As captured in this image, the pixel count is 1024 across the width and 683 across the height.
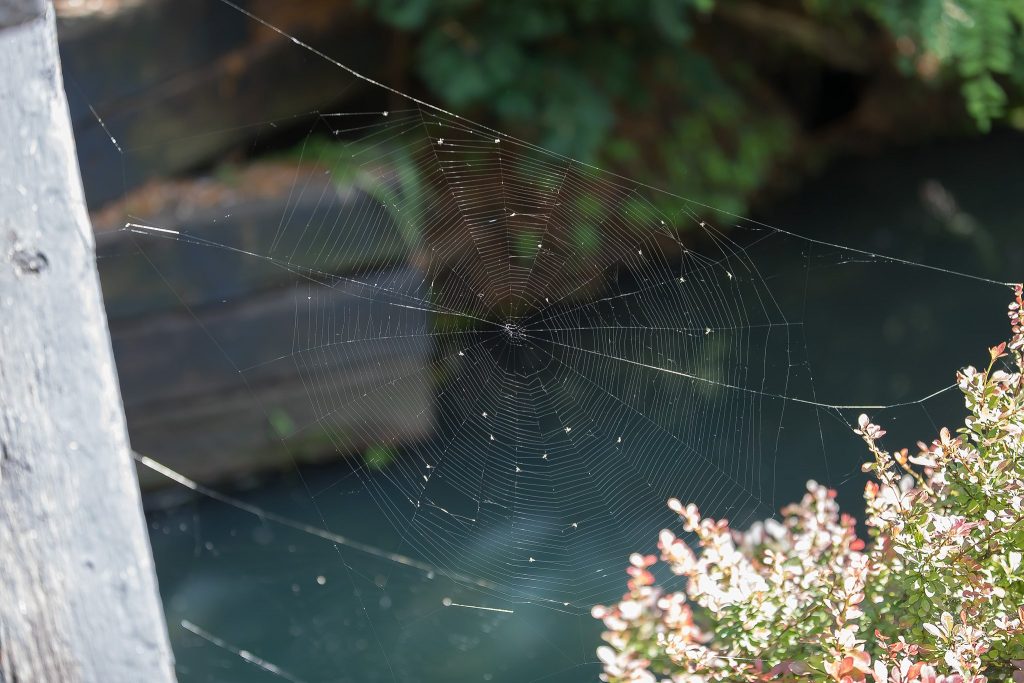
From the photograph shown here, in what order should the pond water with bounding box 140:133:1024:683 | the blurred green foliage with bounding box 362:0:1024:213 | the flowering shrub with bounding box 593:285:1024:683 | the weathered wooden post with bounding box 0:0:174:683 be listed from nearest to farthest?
the weathered wooden post with bounding box 0:0:174:683, the flowering shrub with bounding box 593:285:1024:683, the pond water with bounding box 140:133:1024:683, the blurred green foliage with bounding box 362:0:1024:213

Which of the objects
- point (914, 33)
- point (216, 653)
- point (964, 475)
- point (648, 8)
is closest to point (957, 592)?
point (964, 475)

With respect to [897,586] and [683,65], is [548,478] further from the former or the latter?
[683,65]

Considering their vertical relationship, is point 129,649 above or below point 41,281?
below

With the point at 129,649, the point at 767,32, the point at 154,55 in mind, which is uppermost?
the point at 767,32

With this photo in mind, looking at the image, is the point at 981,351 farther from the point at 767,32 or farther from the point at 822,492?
the point at 767,32

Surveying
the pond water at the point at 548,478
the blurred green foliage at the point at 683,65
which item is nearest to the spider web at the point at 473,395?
the pond water at the point at 548,478

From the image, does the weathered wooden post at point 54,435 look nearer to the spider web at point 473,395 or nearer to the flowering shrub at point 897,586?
the flowering shrub at point 897,586

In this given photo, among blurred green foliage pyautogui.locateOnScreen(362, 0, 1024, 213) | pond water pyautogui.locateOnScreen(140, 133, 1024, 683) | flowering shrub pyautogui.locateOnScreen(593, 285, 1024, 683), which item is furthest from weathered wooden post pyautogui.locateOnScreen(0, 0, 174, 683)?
blurred green foliage pyautogui.locateOnScreen(362, 0, 1024, 213)

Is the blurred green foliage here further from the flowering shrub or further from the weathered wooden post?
the weathered wooden post
